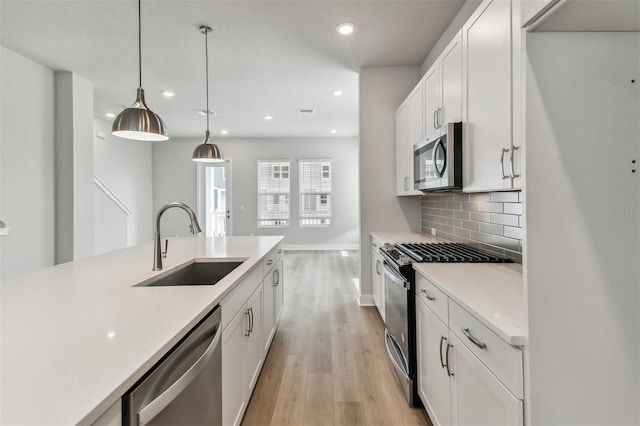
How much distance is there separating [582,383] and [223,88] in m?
4.62

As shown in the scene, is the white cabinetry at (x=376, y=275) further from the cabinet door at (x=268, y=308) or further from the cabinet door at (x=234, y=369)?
the cabinet door at (x=234, y=369)

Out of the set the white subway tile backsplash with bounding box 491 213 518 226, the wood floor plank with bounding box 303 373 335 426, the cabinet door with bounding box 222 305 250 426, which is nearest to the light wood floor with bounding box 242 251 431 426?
the wood floor plank with bounding box 303 373 335 426

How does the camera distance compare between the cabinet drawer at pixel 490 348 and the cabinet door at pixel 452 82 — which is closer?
the cabinet drawer at pixel 490 348

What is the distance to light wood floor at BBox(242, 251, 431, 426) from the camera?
1750 millimetres

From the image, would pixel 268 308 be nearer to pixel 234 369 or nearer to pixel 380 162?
pixel 234 369

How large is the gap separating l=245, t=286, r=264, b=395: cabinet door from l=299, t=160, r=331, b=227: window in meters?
5.55

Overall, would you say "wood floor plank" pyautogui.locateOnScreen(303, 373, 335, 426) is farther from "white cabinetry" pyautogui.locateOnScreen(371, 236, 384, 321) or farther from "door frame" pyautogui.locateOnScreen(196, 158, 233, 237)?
"door frame" pyautogui.locateOnScreen(196, 158, 233, 237)

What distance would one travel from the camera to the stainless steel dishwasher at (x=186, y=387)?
71cm

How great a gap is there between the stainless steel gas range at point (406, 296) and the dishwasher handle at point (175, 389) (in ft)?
3.67

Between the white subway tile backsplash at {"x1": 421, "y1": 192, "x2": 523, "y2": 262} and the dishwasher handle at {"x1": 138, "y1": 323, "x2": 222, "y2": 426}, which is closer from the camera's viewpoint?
the dishwasher handle at {"x1": 138, "y1": 323, "x2": 222, "y2": 426}

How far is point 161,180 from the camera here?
761 cm

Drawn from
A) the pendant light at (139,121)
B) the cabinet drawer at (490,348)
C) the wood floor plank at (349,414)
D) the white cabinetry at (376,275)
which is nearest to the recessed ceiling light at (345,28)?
the pendant light at (139,121)

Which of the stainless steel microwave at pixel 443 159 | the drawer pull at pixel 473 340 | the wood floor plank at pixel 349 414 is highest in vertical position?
the stainless steel microwave at pixel 443 159

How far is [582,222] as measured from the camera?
844 millimetres
